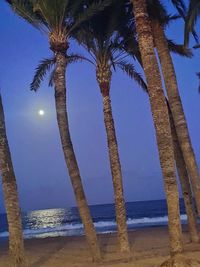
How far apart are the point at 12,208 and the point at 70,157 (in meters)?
A: 3.16

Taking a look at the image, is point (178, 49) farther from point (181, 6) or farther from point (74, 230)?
point (74, 230)

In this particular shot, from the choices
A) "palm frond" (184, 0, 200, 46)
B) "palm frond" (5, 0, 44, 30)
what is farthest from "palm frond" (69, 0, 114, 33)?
"palm frond" (184, 0, 200, 46)

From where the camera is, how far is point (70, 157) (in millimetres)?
14805

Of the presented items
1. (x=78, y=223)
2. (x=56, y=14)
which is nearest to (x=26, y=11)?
(x=56, y=14)

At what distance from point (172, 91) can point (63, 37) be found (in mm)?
3994

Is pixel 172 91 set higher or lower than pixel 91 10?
lower

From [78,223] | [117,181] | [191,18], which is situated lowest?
[78,223]

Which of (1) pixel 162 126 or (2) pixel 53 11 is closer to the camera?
(1) pixel 162 126

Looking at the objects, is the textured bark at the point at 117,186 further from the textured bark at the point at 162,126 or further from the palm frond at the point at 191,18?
the textured bark at the point at 162,126

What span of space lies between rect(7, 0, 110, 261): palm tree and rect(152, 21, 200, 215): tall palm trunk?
7.07ft

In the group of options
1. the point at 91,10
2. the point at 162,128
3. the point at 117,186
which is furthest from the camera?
the point at 117,186

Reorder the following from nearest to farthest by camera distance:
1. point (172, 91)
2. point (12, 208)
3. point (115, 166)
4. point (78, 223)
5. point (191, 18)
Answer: point (12, 208), point (191, 18), point (172, 91), point (115, 166), point (78, 223)

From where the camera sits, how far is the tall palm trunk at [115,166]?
1631cm

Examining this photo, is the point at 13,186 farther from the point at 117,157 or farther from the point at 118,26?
the point at 118,26
